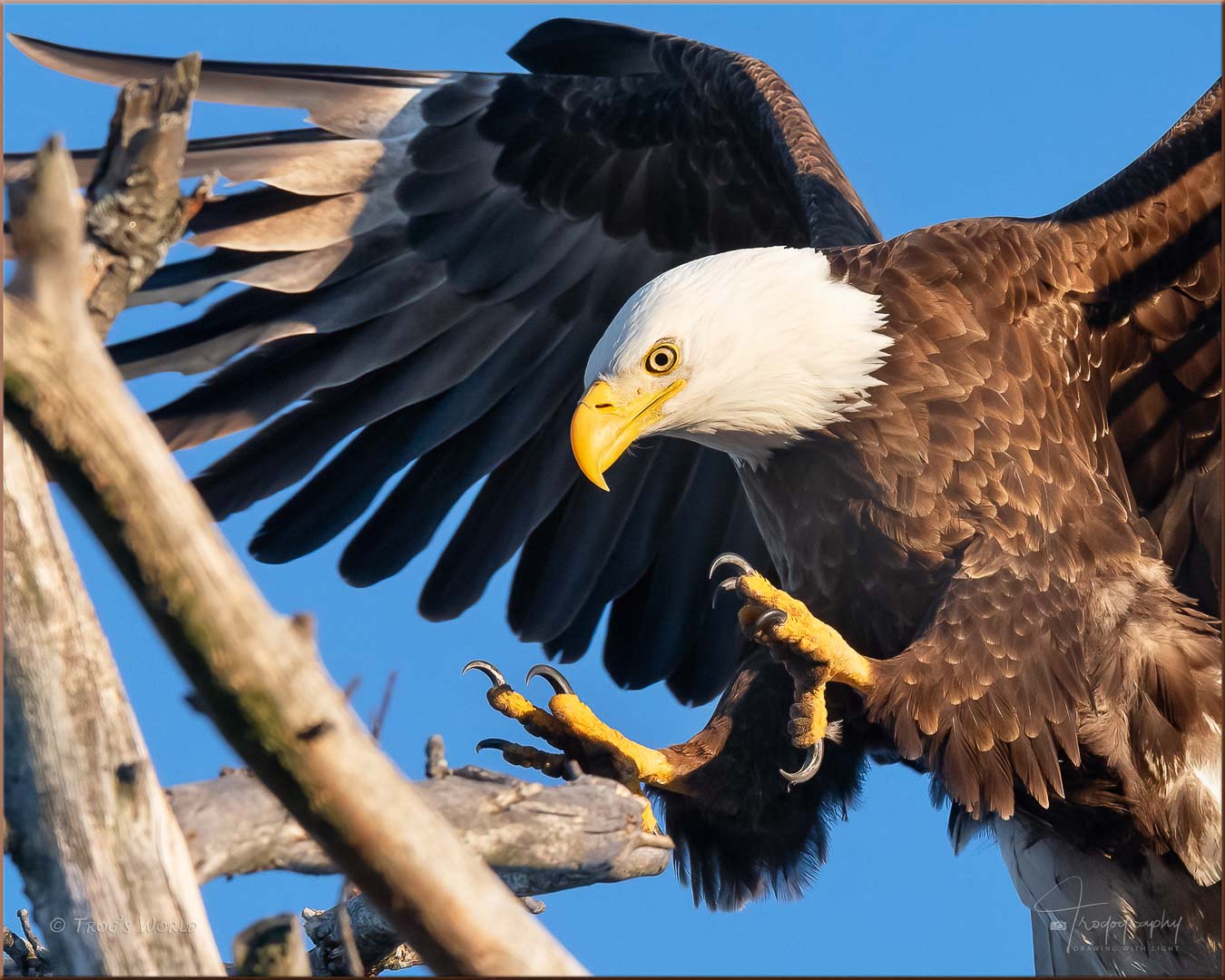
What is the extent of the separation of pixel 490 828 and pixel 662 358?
1.80 metres

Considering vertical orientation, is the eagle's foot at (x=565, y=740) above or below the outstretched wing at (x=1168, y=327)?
below

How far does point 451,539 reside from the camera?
5438 mm

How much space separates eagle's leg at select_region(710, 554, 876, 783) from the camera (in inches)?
139

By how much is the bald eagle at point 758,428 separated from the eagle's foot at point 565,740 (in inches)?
0.6

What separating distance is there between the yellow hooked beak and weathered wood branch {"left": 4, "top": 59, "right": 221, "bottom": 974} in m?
1.70

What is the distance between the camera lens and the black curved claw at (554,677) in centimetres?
385

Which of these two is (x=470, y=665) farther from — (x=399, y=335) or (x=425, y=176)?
(x=425, y=176)

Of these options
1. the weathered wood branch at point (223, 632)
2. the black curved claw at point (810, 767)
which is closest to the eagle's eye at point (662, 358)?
the black curved claw at point (810, 767)

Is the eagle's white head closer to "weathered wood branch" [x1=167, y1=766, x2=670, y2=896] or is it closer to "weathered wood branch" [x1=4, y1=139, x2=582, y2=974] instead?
"weathered wood branch" [x1=167, y1=766, x2=670, y2=896]

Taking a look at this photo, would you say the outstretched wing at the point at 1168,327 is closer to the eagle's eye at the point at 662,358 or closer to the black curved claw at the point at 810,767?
the eagle's eye at the point at 662,358

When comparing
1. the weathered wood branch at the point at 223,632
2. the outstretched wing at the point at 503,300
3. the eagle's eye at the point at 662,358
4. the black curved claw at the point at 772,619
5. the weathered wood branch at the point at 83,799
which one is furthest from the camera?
the outstretched wing at the point at 503,300

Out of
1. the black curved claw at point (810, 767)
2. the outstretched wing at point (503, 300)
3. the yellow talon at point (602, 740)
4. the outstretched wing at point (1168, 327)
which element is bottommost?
the black curved claw at point (810, 767)

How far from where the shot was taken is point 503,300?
17.9 ft

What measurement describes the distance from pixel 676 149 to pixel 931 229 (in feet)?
4.40
